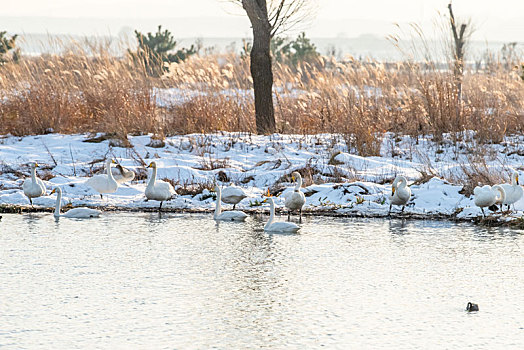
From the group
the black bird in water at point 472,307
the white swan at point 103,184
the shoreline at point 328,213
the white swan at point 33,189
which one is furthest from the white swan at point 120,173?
the black bird in water at point 472,307

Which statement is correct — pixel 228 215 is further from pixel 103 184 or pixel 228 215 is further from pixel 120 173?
pixel 120 173

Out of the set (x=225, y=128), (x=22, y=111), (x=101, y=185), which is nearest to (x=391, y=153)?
(x=225, y=128)

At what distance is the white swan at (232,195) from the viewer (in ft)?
36.9

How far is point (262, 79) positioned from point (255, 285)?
10.7 meters

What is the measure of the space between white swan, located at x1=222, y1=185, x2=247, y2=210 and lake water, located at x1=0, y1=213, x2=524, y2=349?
0.97 metres

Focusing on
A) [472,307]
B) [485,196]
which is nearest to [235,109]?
[485,196]

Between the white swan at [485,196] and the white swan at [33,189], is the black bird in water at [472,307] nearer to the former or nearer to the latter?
the white swan at [485,196]

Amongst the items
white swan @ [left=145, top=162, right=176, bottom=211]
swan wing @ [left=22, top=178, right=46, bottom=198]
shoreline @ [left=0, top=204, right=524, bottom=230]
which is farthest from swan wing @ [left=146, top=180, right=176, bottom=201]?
swan wing @ [left=22, top=178, right=46, bottom=198]

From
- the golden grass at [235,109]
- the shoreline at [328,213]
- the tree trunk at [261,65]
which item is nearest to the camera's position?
the shoreline at [328,213]

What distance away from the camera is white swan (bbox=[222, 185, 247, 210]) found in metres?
11.2

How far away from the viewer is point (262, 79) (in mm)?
17250

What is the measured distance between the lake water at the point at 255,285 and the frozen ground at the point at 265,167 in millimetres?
1417

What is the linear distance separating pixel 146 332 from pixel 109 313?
1.97ft

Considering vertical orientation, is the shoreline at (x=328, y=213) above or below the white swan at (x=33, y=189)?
below
